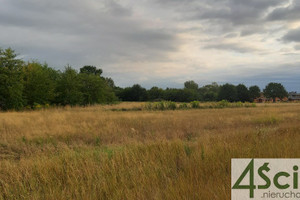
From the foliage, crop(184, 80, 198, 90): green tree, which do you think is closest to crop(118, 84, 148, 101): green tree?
crop(184, 80, 198, 90): green tree

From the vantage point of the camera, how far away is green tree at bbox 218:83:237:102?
9338 cm

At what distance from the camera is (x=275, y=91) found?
345ft

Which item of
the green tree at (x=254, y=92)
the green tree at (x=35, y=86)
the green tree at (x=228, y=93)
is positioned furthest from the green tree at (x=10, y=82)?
the green tree at (x=254, y=92)

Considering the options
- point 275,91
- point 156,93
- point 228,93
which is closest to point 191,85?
point 156,93

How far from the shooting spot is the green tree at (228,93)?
9338 centimetres

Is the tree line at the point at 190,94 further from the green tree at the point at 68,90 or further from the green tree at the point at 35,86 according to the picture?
the green tree at the point at 35,86

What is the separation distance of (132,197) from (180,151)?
7.55 ft

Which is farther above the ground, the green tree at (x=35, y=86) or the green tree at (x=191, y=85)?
the green tree at (x=191, y=85)

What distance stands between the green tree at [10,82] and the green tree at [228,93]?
85791mm

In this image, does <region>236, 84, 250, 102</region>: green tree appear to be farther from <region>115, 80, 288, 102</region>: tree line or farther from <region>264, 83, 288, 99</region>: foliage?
<region>264, 83, 288, 99</region>: foliage

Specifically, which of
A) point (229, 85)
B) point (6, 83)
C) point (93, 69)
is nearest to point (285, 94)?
point (229, 85)

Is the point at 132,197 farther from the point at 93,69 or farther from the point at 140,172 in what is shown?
the point at 93,69

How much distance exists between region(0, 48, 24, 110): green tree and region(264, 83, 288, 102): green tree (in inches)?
4459

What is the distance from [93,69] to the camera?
76.4 m
